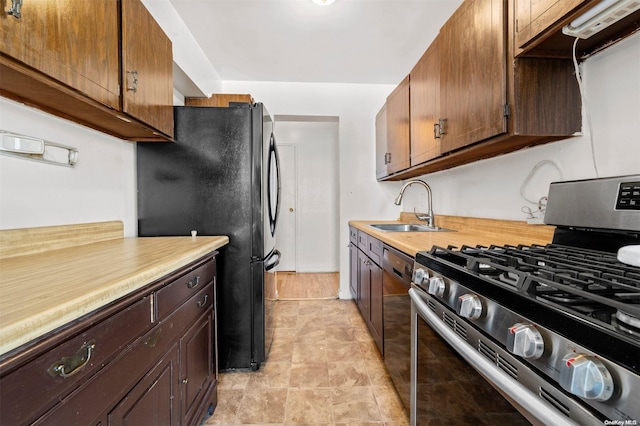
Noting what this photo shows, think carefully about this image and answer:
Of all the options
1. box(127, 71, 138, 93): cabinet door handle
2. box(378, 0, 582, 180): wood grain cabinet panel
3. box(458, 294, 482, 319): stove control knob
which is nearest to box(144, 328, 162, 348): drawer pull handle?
box(458, 294, 482, 319): stove control knob

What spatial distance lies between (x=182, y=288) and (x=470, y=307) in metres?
1.02

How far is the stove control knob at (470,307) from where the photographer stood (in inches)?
26.2

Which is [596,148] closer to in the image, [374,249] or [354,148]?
[374,249]

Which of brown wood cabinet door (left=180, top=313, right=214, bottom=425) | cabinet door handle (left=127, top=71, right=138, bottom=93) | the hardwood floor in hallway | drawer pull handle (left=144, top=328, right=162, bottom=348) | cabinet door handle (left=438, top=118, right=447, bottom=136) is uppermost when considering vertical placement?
cabinet door handle (left=127, top=71, right=138, bottom=93)

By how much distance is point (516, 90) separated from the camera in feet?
3.56

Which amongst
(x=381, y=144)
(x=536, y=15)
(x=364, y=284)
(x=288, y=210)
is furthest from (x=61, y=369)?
(x=288, y=210)

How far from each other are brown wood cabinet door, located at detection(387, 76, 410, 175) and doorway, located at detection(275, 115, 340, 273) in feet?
5.79

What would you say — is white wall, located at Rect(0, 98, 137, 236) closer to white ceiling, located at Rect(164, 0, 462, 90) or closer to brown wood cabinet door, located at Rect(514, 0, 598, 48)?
white ceiling, located at Rect(164, 0, 462, 90)

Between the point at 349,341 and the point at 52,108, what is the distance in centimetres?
226

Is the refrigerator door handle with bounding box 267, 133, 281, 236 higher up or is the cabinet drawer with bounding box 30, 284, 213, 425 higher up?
the refrigerator door handle with bounding box 267, 133, 281, 236

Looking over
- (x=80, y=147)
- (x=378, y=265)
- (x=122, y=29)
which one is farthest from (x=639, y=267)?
(x=80, y=147)

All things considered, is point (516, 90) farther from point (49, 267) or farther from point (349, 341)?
point (349, 341)

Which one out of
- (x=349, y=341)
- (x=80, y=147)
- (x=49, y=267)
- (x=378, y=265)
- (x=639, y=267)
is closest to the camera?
(x=639, y=267)

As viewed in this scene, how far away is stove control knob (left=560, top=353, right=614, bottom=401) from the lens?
388 mm
